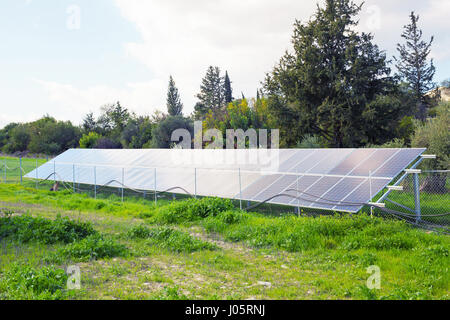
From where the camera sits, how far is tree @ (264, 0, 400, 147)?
2462 cm

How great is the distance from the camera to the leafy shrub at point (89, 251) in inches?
262

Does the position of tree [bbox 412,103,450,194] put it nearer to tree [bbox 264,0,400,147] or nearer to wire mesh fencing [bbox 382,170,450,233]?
wire mesh fencing [bbox 382,170,450,233]

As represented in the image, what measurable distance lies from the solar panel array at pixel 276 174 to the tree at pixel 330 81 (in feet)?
34.9

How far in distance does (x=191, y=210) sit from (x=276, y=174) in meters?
3.67

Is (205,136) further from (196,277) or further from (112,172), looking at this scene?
(196,277)

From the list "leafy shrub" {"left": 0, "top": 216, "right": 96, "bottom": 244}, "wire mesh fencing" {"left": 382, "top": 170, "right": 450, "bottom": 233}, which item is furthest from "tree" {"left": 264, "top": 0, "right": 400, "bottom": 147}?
"leafy shrub" {"left": 0, "top": 216, "right": 96, "bottom": 244}

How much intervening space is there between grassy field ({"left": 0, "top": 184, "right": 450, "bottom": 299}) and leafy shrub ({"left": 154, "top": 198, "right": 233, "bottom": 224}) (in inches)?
2.7

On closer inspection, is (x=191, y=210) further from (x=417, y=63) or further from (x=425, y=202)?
(x=417, y=63)

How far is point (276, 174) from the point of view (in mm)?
12656

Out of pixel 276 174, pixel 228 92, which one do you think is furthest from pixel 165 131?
pixel 276 174

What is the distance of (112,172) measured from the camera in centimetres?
1886
